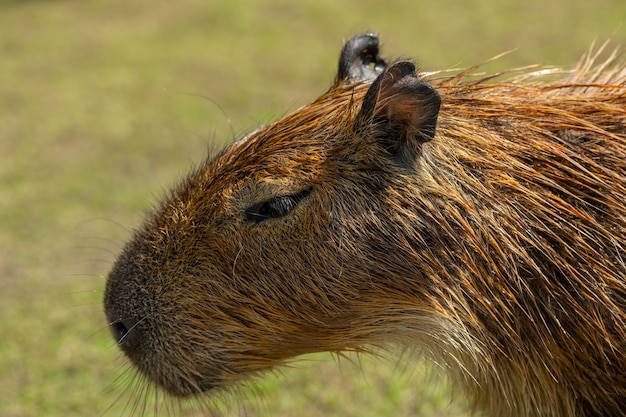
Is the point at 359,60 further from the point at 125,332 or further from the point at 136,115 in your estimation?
the point at 136,115

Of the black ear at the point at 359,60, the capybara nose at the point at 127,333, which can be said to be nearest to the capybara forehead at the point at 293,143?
the black ear at the point at 359,60

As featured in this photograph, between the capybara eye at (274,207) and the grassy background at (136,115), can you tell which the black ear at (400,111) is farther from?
the grassy background at (136,115)

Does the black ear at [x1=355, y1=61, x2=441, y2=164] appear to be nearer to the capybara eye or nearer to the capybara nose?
the capybara eye

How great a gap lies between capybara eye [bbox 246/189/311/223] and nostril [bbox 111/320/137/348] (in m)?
0.50

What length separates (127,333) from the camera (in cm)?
226

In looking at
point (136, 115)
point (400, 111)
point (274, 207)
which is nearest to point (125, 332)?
point (274, 207)

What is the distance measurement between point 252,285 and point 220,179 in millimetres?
336

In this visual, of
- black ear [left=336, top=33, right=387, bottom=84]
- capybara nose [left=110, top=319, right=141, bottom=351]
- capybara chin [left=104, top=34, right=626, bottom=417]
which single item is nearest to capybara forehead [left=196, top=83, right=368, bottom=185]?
capybara chin [left=104, top=34, right=626, bottom=417]

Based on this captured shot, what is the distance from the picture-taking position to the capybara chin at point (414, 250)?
206cm

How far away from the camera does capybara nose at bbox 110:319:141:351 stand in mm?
2271

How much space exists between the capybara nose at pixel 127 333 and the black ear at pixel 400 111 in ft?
2.97

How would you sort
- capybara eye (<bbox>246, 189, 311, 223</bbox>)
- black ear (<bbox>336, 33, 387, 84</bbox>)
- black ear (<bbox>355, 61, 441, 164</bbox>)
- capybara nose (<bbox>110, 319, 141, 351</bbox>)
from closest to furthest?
black ear (<bbox>355, 61, 441, 164</bbox>) < capybara eye (<bbox>246, 189, 311, 223</bbox>) < capybara nose (<bbox>110, 319, 141, 351</bbox>) < black ear (<bbox>336, 33, 387, 84</bbox>)

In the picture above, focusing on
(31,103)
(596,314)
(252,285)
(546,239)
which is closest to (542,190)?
(546,239)

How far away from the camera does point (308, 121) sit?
7.41ft
